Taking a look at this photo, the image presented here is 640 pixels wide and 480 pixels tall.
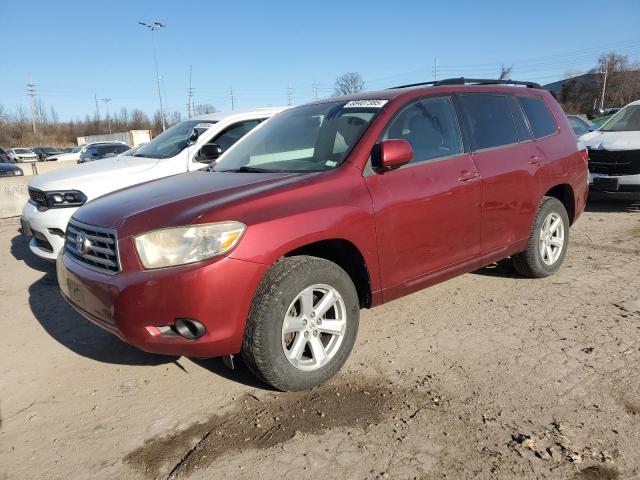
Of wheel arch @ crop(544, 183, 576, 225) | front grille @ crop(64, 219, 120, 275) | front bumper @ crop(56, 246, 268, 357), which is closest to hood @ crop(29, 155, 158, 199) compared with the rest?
front grille @ crop(64, 219, 120, 275)

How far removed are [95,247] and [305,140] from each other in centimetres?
170

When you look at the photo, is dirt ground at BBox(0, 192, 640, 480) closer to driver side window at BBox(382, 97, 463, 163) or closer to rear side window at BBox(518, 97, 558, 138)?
driver side window at BBox(382, 97, 463, 163)

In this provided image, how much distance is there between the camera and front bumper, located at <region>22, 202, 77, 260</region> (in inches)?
207

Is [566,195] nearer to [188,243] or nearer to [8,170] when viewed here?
[188,243]

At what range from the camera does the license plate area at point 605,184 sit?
307 inches

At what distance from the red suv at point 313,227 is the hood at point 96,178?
2.11 meters

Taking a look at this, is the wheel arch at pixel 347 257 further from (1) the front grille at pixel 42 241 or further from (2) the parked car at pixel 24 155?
Answer: (2) the parked car at pixel 24 155

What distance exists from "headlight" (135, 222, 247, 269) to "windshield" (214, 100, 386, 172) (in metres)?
0.93

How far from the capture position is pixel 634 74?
58.8m

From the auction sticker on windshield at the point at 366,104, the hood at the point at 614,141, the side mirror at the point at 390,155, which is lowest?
the hood at the point at 614,141

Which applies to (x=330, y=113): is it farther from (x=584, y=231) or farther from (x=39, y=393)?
(x=584, y=231)

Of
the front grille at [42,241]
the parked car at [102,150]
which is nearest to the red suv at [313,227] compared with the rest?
the front grille at [42,241]

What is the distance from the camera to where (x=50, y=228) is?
5.27 meters

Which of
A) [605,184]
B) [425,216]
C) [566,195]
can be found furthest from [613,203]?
[425,216]
